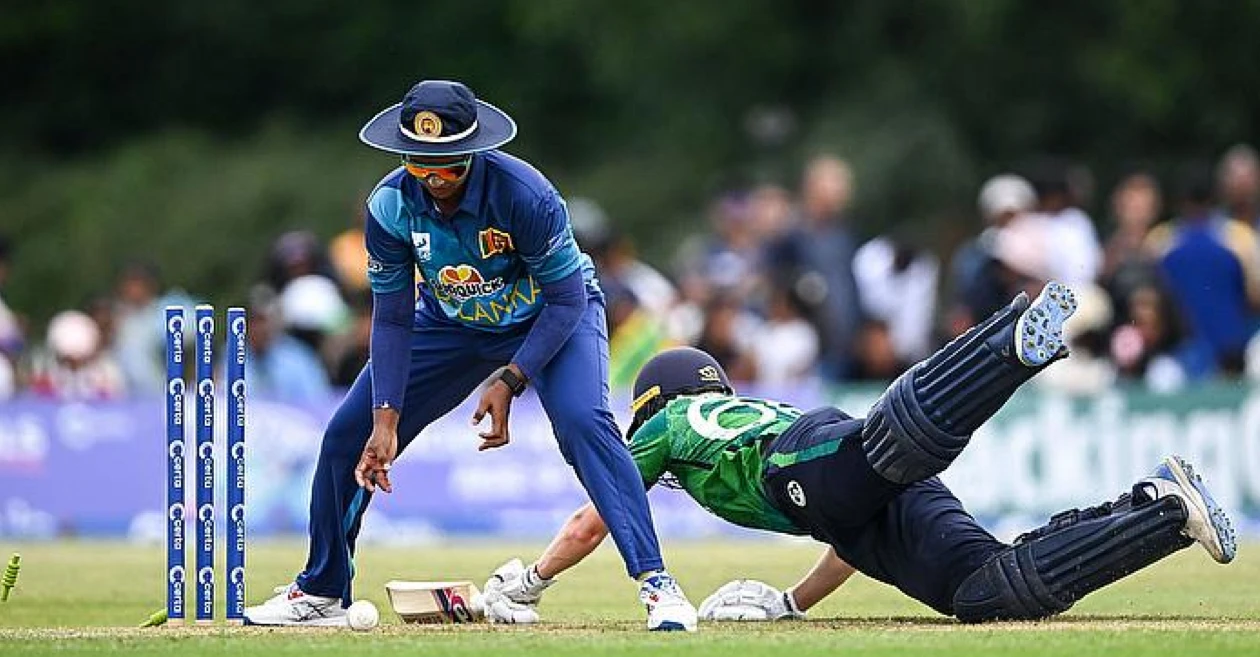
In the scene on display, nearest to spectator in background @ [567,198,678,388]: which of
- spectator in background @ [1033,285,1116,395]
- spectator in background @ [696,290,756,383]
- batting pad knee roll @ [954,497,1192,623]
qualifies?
spectator in background @ [696,290,756,383]

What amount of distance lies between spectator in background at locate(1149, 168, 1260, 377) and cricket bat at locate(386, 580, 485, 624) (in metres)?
8.94

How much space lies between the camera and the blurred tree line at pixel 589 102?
29.0m

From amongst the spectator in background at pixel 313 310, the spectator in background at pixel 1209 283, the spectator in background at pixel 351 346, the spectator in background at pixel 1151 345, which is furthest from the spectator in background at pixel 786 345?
the spectator in background at pixel 313 310

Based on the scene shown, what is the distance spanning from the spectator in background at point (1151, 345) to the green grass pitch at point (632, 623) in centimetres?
373

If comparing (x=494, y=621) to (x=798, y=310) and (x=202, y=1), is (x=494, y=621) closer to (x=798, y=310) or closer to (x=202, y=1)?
(x=798, y=310)

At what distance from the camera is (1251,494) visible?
17.4m

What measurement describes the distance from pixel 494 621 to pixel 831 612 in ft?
Answer: 5.17

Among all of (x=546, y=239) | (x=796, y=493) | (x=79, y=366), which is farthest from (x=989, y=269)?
(x=546, y=239)

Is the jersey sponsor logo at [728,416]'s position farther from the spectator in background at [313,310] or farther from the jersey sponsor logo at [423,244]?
the spectator in background at [313,310]

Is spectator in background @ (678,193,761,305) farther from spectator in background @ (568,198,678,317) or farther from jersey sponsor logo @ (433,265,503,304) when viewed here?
jersey sponsor logo @ (433,265,503,304)

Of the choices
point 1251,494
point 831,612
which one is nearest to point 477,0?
point 1251,494

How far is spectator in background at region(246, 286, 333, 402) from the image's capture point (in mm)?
19203

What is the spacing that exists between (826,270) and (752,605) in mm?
9951

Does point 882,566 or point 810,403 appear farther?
point 810,403
